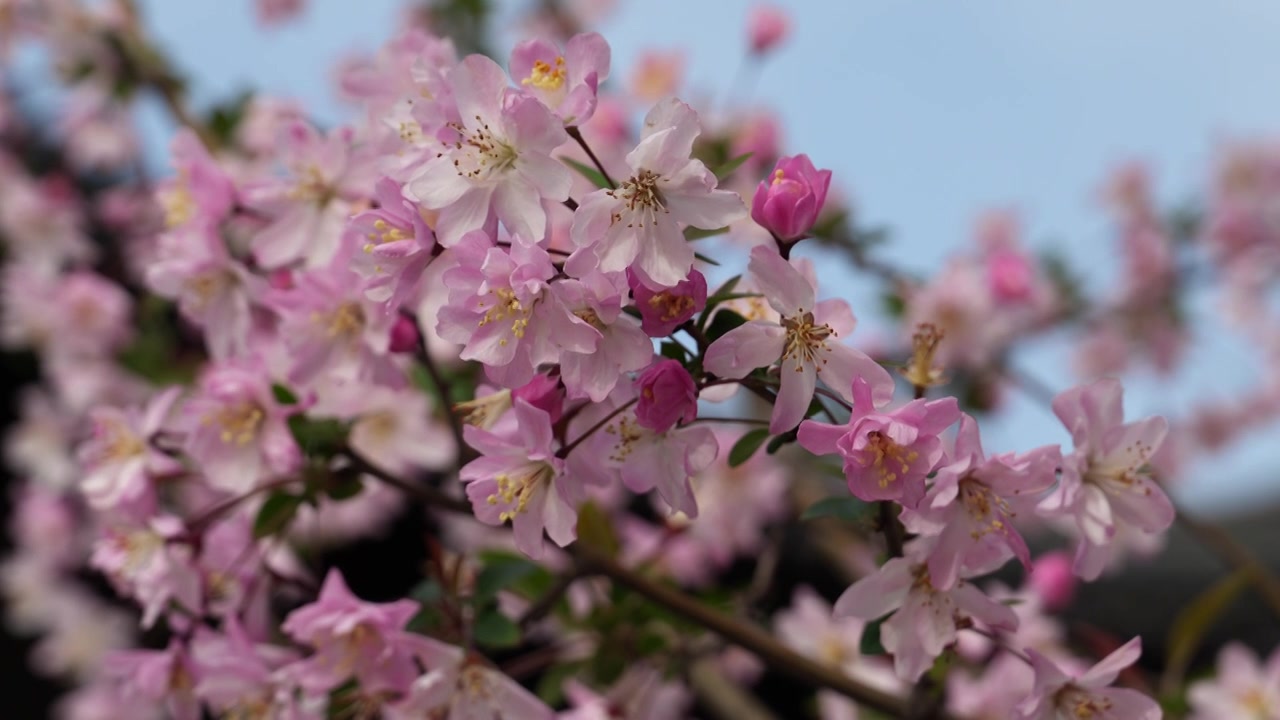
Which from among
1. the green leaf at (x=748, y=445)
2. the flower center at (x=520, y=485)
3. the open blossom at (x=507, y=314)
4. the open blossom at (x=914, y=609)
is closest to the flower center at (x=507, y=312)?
the open blossom at (x=507, y=314)

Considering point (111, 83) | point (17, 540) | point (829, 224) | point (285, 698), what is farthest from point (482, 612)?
point (17, 540)

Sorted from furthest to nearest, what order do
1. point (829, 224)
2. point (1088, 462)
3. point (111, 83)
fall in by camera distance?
point (111, 83)
point (829, 224)
point (1088, 462)

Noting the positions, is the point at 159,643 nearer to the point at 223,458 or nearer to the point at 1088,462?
the point at 223,458

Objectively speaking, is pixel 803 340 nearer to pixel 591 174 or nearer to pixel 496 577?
pixel 591 174

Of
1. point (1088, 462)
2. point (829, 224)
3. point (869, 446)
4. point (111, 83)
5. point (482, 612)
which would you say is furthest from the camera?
point (111, 83)

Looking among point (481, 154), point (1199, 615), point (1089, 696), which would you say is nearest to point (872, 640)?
point (1089, 696)
